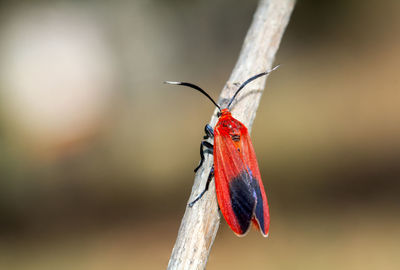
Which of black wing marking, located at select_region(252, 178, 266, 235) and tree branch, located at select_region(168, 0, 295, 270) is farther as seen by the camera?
black wing marking, located at select_region(252, 178, 266, 235)

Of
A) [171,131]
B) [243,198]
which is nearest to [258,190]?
[243,198]

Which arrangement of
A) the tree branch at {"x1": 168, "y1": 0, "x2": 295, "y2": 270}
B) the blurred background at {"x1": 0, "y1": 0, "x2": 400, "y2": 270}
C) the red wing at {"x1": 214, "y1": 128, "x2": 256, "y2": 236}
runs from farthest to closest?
the blurred background at {"x1": 0, "y1": 0, "x2": 400, "y2": 270}
the red wing at {"x1": 214, "y1": 128, "x2": 256, "y2": 236}
the tree branch at {"x1": 168, "y1": 0, "x2": 295, "y2": 270}

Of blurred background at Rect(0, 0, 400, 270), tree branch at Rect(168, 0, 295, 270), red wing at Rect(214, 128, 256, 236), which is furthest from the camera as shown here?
blurred background at Rect(0, 0, 400, 270)

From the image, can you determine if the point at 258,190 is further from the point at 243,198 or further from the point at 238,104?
Answer: the point at 238,104

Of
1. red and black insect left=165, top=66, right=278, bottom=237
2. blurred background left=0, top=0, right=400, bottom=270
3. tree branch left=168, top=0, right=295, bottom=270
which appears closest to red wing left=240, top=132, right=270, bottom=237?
red and black insect left=165, top=66, right=278, bottom=237

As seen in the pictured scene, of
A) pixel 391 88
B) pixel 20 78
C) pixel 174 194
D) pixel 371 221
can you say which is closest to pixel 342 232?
pixel 371 221

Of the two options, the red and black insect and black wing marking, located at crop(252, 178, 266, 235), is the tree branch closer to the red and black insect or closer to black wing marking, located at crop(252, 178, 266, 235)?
the red and black insect
